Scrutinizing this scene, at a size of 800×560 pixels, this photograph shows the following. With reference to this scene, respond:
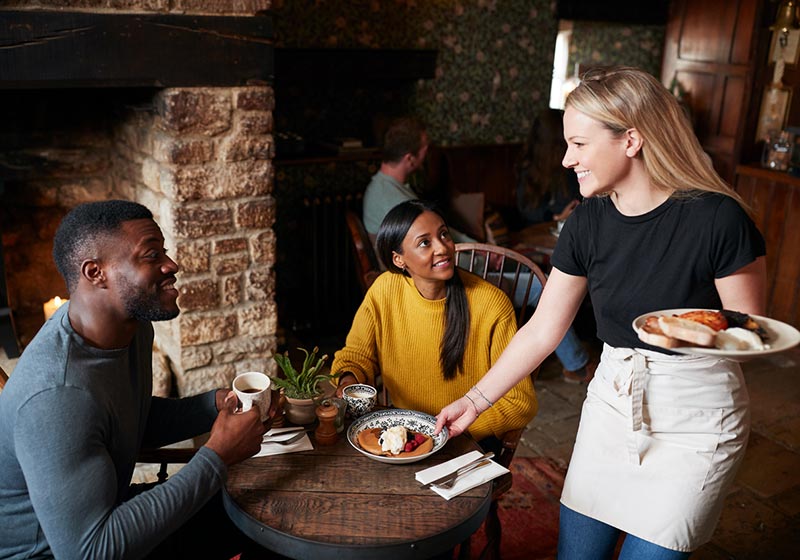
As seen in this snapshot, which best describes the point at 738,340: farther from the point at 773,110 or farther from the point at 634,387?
the point at 773,110

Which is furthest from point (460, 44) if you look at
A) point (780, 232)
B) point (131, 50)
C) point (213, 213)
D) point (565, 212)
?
point (131, 50)

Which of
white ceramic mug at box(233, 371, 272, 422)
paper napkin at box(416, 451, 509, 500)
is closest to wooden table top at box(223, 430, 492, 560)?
paper napkin at box(416, 451, 509, 500)

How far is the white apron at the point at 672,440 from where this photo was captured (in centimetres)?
152

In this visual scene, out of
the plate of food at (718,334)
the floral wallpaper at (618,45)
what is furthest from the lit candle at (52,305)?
the floral wallpaper at (618,45)

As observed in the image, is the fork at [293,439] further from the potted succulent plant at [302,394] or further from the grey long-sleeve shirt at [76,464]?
the grey long-sleeve shirt at [76,464]

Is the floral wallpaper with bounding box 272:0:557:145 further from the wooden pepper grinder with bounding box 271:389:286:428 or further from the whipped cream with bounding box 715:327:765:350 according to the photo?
the whipped cream with bounding box 715:327:765:350

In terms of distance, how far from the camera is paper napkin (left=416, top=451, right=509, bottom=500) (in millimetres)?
1591

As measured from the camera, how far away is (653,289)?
1.55 metres

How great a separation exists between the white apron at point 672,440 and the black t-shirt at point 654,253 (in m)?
0.09

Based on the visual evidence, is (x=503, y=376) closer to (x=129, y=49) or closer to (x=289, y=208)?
(x=129, y=49)

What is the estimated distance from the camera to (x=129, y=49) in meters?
2.51

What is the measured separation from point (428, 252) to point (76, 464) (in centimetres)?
110

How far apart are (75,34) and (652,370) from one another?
2059 mm

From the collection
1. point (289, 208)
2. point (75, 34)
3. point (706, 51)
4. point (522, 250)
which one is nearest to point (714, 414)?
point (75, 34)
